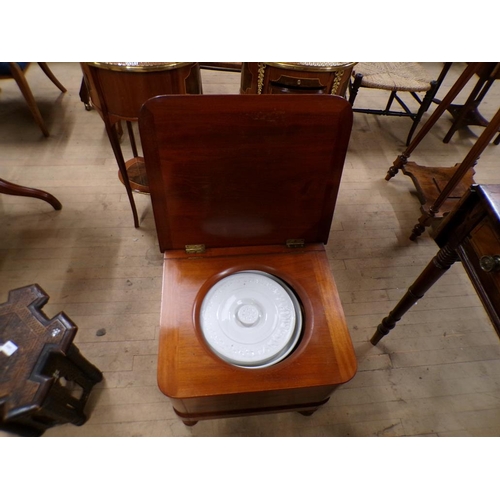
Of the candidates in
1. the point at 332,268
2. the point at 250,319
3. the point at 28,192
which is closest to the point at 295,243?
the point at 250,319

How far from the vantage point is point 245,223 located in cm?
94

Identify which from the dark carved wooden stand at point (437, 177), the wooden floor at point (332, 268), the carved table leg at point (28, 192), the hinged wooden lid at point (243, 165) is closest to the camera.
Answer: the hinged wooden lid at point (243, 165)

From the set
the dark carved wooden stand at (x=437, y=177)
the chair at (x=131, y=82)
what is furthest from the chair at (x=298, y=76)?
the dark carved wooden stand at (x=437, y=177)

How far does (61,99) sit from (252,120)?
7.22 feet

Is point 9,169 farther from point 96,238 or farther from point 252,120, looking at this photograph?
point 252,120

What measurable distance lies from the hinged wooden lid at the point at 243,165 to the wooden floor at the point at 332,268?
24.0 inches

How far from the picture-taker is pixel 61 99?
2.32 meters

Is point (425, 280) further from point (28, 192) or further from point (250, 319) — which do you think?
point (28, 192)

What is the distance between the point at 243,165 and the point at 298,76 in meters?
0.68

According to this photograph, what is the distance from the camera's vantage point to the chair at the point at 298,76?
1244mm

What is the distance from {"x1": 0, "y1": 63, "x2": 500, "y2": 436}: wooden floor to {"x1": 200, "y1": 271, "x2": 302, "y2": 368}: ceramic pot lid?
495mm

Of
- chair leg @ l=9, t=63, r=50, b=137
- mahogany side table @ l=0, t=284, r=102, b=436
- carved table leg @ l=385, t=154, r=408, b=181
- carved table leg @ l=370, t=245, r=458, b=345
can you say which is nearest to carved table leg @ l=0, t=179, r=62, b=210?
chair leg @ l=9, t=63, r=50, b=137

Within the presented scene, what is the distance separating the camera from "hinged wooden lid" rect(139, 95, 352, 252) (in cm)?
72

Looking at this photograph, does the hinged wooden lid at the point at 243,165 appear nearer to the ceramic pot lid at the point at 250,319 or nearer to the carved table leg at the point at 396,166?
the ceramic pot lid at the point at 250,319
